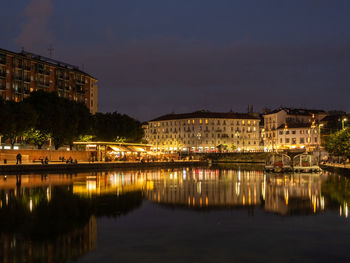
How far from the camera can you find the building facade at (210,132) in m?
174

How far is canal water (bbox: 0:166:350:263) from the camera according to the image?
14219 millimetres

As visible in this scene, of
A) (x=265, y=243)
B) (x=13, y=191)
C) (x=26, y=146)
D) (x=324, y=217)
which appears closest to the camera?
(x=265, y=243)

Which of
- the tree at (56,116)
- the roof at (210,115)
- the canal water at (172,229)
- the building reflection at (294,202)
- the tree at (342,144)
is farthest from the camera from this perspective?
the roof at (210,115)

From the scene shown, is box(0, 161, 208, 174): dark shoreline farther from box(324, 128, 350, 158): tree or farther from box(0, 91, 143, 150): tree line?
box(324, 128, 350, 158): tree

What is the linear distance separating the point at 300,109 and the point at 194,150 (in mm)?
44453

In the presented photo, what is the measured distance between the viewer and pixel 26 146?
96875 millimetres

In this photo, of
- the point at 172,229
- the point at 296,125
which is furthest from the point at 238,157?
the point at 172,229

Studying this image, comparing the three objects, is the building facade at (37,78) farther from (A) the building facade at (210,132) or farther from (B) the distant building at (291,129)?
(B) the distant building at (291,129)

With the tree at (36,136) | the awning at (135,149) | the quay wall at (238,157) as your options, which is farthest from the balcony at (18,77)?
the quay wall at (238,157)

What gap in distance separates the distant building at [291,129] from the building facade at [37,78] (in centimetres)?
6773

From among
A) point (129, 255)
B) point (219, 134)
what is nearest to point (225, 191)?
point (129, 255)

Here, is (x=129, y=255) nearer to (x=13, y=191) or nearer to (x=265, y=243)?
(x=265, y=243)

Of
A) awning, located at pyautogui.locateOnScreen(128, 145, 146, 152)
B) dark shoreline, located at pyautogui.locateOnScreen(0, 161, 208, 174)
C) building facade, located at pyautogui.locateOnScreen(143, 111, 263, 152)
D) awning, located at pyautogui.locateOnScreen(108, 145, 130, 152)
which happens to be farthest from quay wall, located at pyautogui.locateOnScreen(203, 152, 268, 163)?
awning, located at pyautogui.locateOnScreen(108, 145, 130, 152)

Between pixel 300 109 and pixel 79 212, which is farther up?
pixel 300 109
